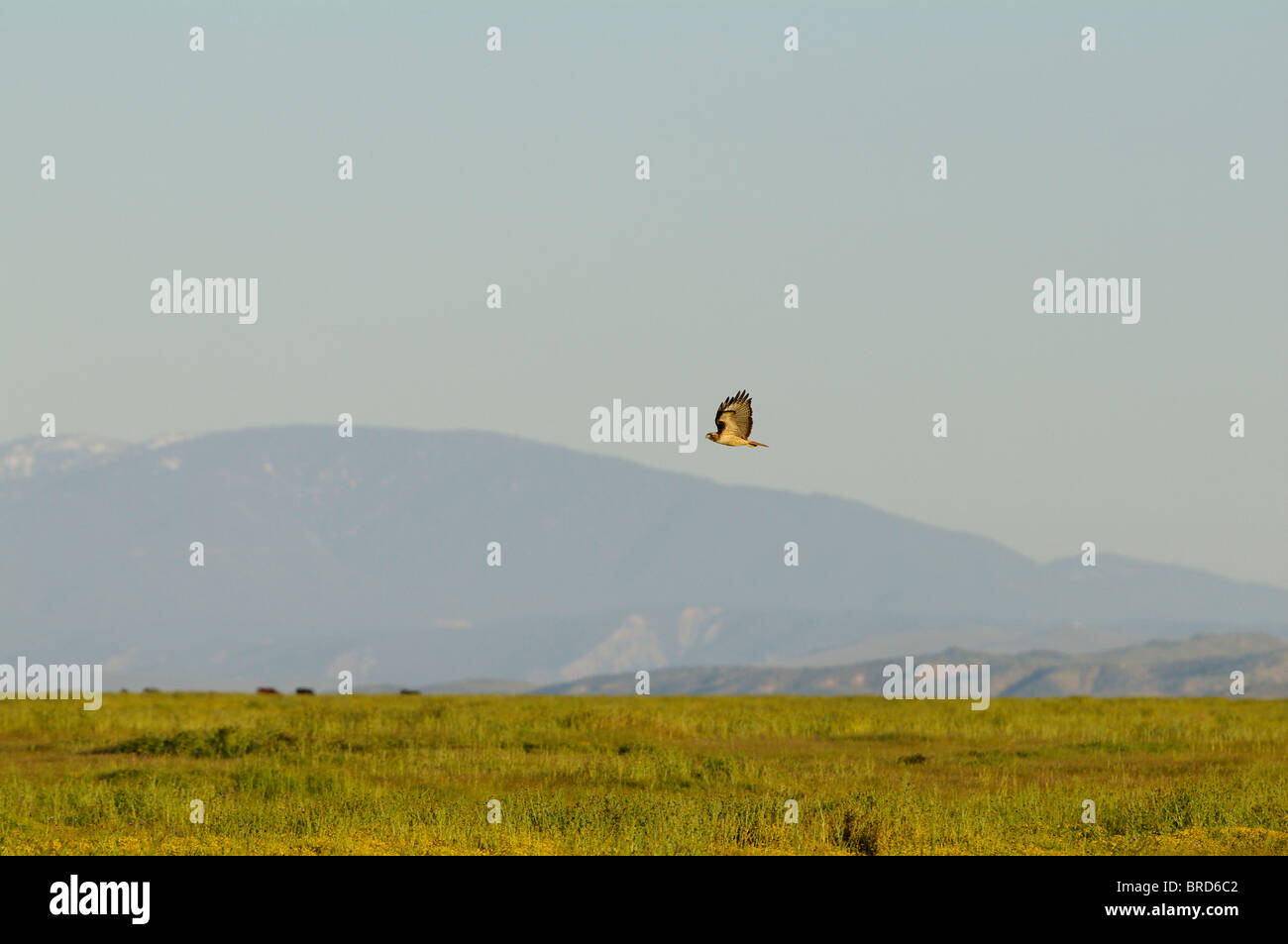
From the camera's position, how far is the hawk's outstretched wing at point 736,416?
99.4 feet

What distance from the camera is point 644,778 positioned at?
3441 cm

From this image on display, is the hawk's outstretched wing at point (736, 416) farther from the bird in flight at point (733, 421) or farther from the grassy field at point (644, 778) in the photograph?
the grassy field at point (644, 778)

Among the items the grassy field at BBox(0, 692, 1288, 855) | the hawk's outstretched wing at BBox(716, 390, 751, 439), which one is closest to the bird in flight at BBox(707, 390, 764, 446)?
the hawk's outstretched wing at BBox(716, 390, 751, 439)

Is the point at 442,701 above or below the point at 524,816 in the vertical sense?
above

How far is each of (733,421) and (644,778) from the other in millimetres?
7425

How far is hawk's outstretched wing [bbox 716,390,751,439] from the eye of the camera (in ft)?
99.4

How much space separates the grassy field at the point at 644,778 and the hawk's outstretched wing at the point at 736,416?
580cm

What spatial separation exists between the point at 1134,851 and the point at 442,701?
38911 mm

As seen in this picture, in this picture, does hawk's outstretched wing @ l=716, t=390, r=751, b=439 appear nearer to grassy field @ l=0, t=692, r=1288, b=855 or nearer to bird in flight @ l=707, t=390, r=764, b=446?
bird in flight @ l=707, t=390, r=764, b=446

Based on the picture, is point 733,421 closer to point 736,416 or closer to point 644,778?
point 736,416
